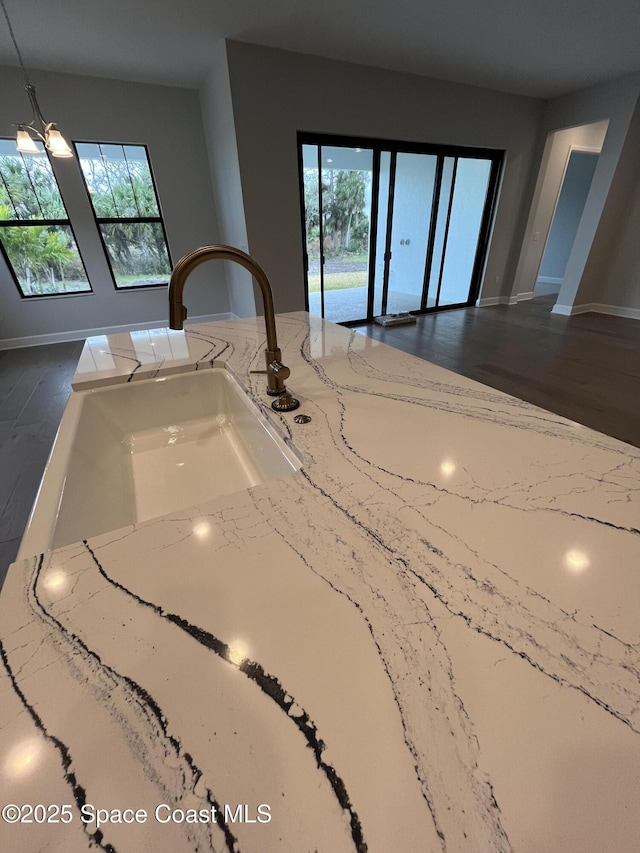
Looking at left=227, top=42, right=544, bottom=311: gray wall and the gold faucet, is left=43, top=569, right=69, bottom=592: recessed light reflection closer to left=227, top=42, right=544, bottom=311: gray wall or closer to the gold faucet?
the gold faucet

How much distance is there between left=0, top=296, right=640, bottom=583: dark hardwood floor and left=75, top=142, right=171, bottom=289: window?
4.07ft

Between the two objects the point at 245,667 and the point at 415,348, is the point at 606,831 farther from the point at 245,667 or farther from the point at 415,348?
the point at 415,348

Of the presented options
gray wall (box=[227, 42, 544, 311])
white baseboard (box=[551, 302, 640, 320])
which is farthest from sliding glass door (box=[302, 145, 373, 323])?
white baseboard (box=[551, 302, 640, 320])

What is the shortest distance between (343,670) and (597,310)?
20.9 feet

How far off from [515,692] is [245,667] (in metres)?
0.27

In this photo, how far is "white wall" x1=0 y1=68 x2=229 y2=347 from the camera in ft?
11.5

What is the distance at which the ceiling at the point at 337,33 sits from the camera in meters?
2.54

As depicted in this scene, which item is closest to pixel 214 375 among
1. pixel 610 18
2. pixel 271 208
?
pixel 271 208

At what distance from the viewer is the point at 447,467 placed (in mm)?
650

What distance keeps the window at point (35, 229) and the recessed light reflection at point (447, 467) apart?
Answer: 5.01 metres

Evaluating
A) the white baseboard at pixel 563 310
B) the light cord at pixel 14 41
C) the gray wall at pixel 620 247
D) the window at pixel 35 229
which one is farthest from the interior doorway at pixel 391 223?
the window at pixel 35 229

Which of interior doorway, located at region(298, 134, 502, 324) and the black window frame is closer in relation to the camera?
the black window frame

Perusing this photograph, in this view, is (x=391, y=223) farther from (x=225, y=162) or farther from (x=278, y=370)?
(x=278, y=370)

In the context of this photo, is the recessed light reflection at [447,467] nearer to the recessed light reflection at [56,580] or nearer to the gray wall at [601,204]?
the recessed light reflection at [56,580]
